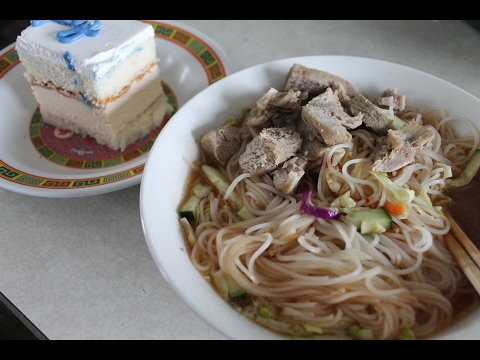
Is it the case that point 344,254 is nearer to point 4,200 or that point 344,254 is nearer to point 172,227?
point 172,227

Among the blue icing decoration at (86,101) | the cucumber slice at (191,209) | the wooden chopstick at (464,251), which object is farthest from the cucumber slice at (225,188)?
the blue icing decoration at (86,101)

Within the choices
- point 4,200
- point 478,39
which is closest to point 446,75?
point 478,39

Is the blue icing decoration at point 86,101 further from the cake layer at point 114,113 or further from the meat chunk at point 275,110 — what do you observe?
the meat chunk at point 275,110

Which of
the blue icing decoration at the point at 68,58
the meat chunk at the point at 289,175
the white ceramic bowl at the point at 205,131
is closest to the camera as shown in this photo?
the white ceramic bowl at the point at 205,131

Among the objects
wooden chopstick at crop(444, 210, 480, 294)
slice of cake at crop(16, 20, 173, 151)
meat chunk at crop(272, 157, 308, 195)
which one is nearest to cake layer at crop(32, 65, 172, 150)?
slice of cake at crop(16, 20, 173, 151)

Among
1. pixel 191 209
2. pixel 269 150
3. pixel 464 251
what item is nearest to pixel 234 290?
pixel 191 209

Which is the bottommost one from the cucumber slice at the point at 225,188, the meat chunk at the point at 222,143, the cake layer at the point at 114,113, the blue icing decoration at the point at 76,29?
the cake layer at the point at 114,113

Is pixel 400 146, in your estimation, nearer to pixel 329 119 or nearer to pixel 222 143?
pixel 329 119
